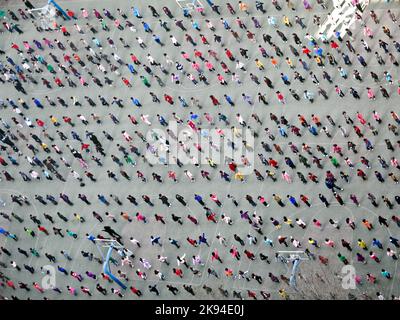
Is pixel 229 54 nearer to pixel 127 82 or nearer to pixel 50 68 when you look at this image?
pixel 127 82

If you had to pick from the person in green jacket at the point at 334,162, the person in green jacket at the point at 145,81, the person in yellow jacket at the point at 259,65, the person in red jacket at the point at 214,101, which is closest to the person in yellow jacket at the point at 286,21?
the person in yellow jacket at the point at 259,65

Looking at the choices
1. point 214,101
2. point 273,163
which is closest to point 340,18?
point 214,101

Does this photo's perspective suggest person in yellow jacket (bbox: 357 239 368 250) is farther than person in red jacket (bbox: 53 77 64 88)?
No

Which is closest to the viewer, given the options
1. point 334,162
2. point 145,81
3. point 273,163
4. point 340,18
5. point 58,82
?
point 334,162

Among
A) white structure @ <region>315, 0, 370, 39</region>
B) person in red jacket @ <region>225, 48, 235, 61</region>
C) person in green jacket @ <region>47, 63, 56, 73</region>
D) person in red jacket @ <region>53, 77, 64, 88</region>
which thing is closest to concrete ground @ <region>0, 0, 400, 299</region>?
person in red jacket @ <region>53, 77, 64, 88</region>

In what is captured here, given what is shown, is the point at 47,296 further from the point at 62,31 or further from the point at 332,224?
the point at 62,31

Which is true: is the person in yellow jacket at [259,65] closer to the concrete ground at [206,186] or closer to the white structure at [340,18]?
the concrete ground at [206,186]

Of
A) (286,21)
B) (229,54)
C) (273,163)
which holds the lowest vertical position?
(273,163)

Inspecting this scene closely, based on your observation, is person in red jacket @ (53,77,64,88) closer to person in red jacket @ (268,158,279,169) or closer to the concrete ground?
A: the concrete ground
